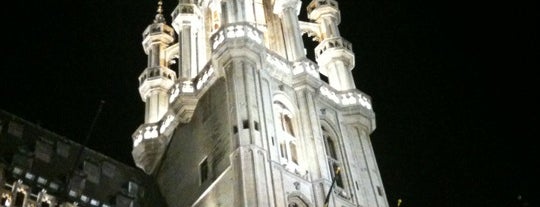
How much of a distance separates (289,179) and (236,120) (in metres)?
3.43

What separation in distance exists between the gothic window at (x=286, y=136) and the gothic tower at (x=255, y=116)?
6 centimetres

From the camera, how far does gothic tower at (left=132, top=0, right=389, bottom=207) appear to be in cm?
3741

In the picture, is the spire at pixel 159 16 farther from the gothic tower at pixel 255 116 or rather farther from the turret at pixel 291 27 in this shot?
the turret at pixel 291 27

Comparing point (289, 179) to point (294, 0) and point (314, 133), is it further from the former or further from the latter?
point (294, 0)

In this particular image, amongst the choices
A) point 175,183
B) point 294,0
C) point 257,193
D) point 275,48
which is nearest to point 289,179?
point 257,193

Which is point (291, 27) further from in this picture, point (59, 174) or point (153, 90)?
point (59, 174)

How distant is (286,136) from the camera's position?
4047 centimetres

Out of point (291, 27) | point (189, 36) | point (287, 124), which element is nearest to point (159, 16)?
point (189, 36)

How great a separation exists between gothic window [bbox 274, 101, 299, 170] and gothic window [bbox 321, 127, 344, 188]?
1.78 m

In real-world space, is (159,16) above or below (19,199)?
above

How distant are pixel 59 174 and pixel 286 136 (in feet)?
33.5

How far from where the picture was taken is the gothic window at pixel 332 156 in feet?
133

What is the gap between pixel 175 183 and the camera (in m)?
42.2

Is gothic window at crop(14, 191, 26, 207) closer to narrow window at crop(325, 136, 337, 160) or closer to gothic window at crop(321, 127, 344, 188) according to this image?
gothic window at crop(321, 127, 344, 188)
